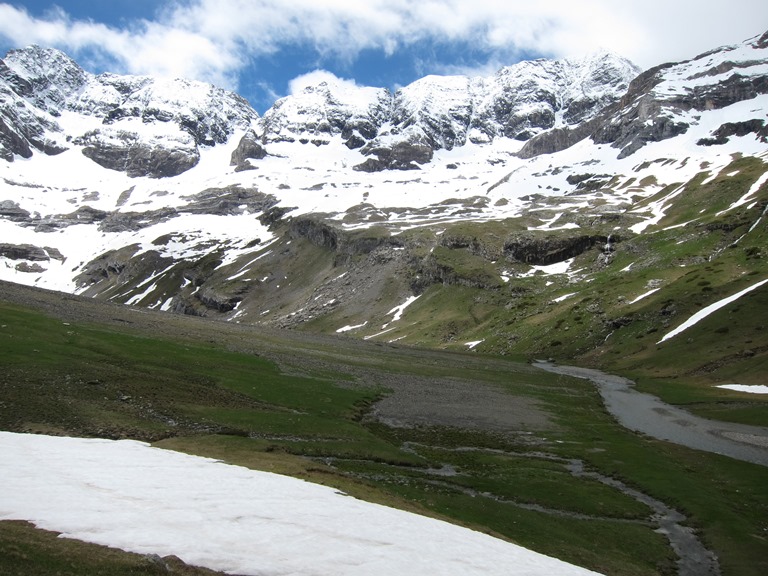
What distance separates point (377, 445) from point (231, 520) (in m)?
27.4

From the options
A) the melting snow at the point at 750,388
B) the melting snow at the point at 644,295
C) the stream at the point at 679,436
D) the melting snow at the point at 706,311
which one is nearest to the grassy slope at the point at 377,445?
the stream at the point at 679,436

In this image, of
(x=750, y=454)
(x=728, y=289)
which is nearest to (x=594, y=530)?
(x=750, y=454)

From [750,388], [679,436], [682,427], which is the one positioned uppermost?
[750,388]

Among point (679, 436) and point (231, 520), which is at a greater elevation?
point (679, 436)

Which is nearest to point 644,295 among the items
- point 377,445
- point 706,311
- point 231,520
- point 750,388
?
point 706,311

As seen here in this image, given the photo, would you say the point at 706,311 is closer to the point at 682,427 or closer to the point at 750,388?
the point at 750,388

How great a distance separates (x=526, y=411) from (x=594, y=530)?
39153 millimetres

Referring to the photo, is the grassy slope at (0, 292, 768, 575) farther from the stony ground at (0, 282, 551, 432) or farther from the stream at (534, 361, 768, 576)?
the stony ground at (0, 282, 551, 432)

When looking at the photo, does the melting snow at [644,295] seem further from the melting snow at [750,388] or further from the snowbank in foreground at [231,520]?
the snowbank in foreground at [231,520]

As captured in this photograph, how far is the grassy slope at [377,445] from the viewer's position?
3275cm

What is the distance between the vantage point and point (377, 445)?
47.9 meters

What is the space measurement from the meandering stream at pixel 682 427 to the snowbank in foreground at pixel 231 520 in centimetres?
3868

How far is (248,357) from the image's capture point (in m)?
85.6

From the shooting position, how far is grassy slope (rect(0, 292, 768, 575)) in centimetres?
3275
